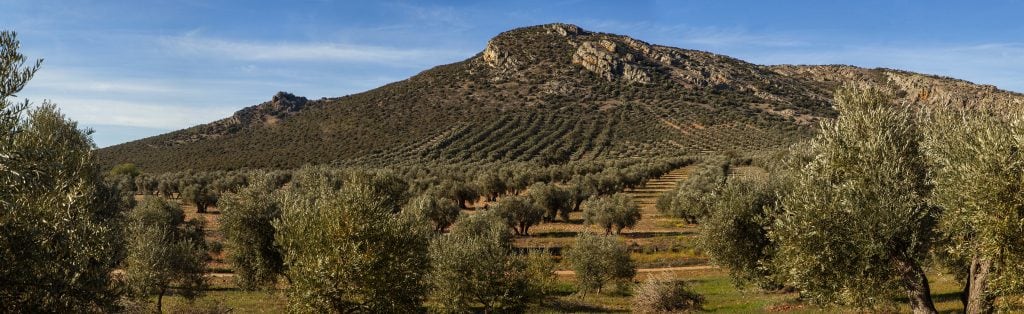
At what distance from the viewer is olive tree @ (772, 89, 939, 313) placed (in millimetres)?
19156

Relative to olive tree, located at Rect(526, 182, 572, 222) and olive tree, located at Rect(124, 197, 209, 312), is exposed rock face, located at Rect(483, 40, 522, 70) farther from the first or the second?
olive tree, located at Rect(124, 197, 209, 312)

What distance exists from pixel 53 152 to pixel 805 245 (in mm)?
24889

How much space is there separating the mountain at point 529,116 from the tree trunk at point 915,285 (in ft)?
312

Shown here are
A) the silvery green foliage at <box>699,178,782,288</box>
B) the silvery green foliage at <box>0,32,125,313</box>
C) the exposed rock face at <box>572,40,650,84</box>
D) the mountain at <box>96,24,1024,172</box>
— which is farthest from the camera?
the exposed rock face at <box>572,40,650,84</box>

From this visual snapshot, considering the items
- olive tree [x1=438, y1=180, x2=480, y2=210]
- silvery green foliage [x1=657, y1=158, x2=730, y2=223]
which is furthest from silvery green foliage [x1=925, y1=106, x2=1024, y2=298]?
olive tree [x1=438, y1=180, x2=480, y2=210]

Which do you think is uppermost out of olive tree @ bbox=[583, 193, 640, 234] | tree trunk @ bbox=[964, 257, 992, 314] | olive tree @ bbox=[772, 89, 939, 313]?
olive tree @ bbox=[772, 89, 939, 313]

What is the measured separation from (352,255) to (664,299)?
2036 cm

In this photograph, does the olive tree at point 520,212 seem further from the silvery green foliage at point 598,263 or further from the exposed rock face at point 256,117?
the exposed rock face at point 256,117

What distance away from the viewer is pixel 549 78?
17300 cm

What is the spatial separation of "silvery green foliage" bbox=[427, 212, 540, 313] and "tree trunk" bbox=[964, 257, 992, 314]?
20.5 meters

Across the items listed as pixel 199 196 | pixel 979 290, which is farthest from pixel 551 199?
pixel 979 290

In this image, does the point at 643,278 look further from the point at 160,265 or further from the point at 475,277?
the point at 160,265

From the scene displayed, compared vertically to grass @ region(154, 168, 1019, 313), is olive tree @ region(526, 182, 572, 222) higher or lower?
higher

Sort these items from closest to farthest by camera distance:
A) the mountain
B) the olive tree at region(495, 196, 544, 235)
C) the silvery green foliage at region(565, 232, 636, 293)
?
the silvery green foliage at region(565, 232, 636, 293)
the olive tree at region(495, 196, 544, 235)
the mountain
